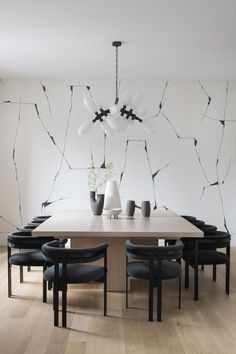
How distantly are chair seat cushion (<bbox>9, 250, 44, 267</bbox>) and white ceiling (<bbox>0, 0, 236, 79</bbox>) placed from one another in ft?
7.20

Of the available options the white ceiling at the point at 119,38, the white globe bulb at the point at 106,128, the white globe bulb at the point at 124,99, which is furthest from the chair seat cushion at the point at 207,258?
the white ceiling at the point at 119,38

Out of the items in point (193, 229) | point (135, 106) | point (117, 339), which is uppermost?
point (135, 106)

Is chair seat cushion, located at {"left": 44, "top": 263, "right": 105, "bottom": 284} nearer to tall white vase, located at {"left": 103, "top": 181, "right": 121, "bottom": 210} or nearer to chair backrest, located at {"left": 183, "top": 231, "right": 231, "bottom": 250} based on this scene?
chair backrest, located at {"left": 183, "top": 231, "right": 231, "bottom": 250}

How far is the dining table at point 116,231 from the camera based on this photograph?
382 centimetres

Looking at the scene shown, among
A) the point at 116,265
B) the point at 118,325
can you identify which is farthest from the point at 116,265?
the point at 118,325

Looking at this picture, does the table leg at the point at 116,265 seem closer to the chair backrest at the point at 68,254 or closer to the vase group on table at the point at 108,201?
the vase group on table at the point at 108,201

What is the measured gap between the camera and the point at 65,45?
16.5 ft

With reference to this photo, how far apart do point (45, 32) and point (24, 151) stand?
2641 mm

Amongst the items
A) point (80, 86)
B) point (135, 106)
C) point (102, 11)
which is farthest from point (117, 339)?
point (80, 86)

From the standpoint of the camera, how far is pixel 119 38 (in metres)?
4.75

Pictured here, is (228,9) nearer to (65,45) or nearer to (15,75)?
(65,45)

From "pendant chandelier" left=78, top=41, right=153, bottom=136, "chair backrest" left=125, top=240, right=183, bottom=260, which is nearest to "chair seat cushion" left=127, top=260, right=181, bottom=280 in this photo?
"chair backrest" left=125, top=240, right=183, bottom=260

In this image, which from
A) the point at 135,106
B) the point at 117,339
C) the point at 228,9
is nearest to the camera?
the point at 117,339

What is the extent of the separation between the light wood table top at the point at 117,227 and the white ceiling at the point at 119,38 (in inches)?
74.8
